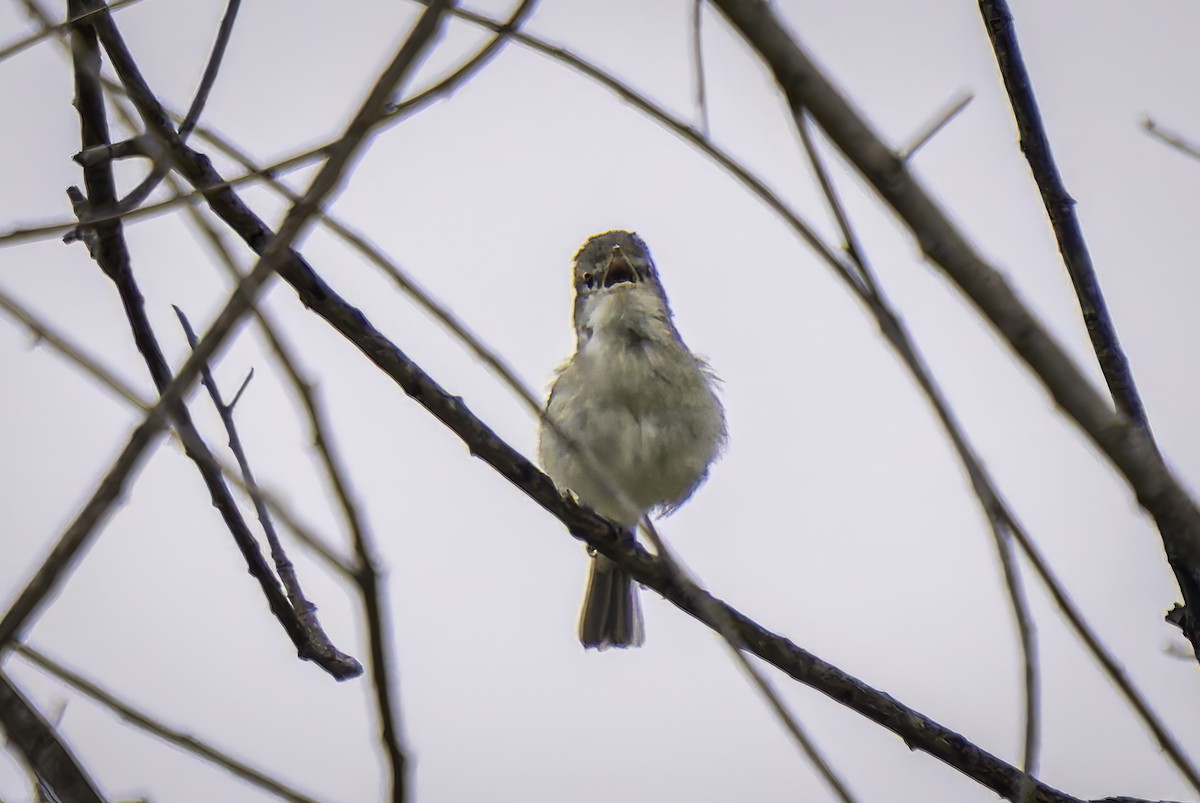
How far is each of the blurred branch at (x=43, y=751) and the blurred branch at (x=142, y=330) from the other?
3.02ft

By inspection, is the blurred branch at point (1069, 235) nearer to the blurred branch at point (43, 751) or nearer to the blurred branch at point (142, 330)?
the blurred branch at point (142, 330)

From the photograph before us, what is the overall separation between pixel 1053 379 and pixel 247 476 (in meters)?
1.82

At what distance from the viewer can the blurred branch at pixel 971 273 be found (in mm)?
1128

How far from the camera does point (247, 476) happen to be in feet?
8.39

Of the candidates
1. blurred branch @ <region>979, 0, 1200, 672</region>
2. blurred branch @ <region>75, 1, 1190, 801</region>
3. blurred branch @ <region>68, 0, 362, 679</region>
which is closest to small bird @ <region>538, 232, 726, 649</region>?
blurred branch @ <region>75, 1, 1190, 801</region>

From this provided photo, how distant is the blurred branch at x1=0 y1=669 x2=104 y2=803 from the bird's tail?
541 centimetres

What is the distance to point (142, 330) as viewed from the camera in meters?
2.76

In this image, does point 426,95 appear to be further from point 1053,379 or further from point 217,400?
point 217,400

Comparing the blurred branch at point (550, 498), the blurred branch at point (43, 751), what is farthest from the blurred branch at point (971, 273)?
the blurred branch at point (550, 498)

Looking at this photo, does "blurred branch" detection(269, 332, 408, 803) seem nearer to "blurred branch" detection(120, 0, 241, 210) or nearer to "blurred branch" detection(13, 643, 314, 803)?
"blurred branch" detection(13, 643, 314, 803)

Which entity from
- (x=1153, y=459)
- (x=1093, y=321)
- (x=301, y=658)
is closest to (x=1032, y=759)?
(x=1153, y=459)

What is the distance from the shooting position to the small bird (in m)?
5.52

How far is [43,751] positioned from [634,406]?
429cm

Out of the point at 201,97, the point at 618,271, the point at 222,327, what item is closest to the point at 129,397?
the point at 222,327
